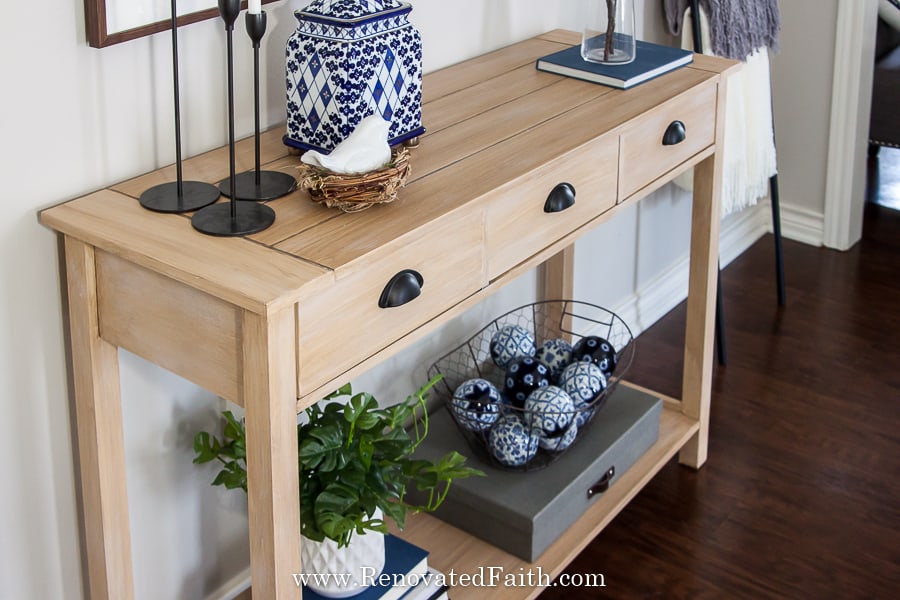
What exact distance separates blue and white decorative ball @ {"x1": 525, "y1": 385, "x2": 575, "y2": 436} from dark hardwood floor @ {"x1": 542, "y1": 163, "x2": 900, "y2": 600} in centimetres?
29

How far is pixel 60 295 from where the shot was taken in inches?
61.1

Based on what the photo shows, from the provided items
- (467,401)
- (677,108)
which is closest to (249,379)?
(467,401)

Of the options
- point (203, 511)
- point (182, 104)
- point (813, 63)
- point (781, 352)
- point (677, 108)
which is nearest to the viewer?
point (182, 104)

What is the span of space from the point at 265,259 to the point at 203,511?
694 mm

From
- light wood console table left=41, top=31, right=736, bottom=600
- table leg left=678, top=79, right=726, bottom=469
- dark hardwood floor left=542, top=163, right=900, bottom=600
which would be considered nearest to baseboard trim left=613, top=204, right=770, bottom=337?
dark hardwood floor left=542, top=163, right=900, bottom=600

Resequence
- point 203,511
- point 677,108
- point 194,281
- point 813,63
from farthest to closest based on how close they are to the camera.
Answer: point 813,63
point 677,108
point 203,511
point 194,281

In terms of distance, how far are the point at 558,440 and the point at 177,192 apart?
0.94 m

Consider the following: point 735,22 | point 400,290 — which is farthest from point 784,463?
point 400,290

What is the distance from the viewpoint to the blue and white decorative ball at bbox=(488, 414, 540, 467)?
2.09 m

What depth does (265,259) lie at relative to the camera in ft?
4.41

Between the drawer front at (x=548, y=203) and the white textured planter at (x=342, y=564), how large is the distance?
466 millimetres

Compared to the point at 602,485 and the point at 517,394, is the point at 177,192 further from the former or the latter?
the point at 602,485

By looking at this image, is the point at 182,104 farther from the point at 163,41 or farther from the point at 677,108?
the point at 677,108

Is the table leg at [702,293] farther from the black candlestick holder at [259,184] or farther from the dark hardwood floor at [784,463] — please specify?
the black candlestick holder at [259,184]
